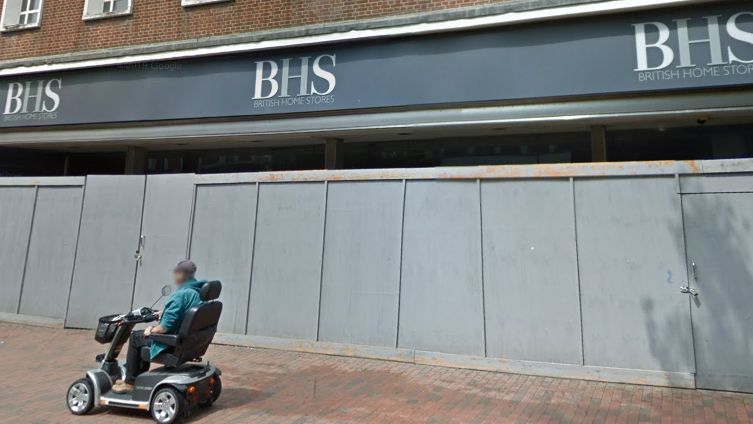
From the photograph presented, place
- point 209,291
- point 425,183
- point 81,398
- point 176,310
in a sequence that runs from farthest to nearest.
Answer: point 425,183
point 209,291
point 81,398
point 176,310

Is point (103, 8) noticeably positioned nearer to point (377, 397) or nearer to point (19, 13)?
point (19, 13)

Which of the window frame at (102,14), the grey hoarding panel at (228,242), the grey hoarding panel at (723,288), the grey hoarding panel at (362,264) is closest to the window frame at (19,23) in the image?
the window frame at (102,14)

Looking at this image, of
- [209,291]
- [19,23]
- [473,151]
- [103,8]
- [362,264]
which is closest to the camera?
[209,291]

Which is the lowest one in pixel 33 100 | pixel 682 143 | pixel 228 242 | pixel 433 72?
pixel 228 242

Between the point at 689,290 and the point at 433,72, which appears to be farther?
the point at 433,72

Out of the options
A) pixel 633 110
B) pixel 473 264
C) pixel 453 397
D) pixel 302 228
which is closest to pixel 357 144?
pixel 302 228

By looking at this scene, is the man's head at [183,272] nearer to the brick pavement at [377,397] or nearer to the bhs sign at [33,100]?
the brick pavement at [377,397]

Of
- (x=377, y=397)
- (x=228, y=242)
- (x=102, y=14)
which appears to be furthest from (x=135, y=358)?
(x=102, y=14)

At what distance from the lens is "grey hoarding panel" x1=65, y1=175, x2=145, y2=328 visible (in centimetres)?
847

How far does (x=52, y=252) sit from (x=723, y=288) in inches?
439

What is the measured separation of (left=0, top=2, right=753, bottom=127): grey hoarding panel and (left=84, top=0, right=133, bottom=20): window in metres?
1.47

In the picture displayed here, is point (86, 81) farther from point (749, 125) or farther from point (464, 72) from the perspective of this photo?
point (749, 125)

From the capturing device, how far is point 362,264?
7.10m

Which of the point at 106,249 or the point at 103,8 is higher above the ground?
the point at 103,8
